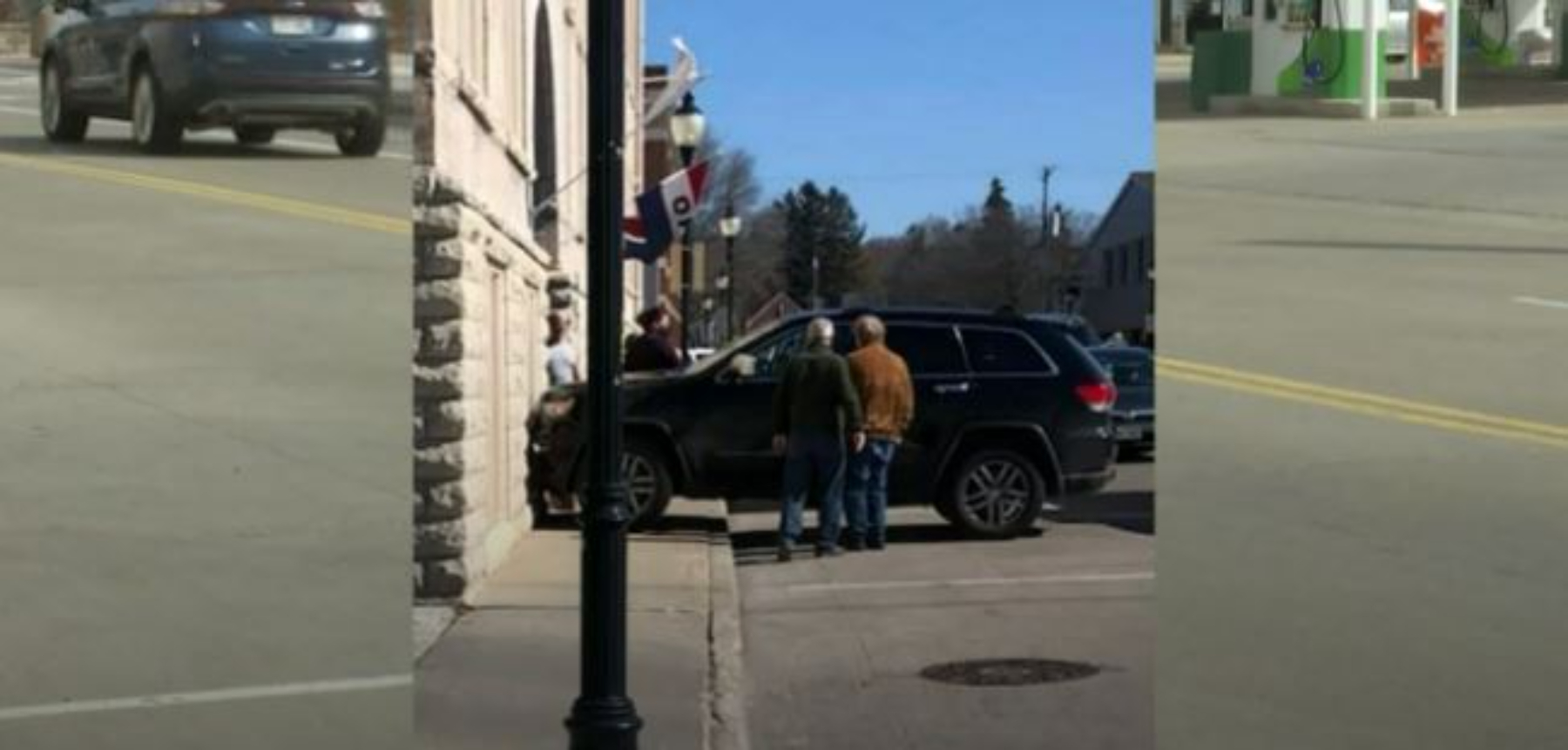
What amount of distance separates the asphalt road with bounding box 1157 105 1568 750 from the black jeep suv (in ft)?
2.23

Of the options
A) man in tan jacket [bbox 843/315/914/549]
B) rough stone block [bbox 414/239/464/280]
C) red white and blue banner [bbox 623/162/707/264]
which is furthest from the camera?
red white and blue banner [bbox 623/162/707/264]

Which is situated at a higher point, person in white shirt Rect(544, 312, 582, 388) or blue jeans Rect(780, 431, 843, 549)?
person in white shirt Rect(544, 312, 582, 388)

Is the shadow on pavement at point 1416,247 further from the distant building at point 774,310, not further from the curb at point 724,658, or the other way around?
the curb at point 724,658

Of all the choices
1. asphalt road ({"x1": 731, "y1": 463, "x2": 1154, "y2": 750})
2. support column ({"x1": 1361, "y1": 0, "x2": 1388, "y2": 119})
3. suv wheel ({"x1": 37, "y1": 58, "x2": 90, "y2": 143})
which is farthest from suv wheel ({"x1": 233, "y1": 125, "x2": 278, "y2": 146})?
support column ({"x1": 1361, "y1": 0, "x2": 1388, "y2": 119})

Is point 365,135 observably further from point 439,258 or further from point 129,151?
point 439,258

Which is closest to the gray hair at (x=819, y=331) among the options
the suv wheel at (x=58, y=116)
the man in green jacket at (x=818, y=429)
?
the man in green jacket at (x=818, y=429)

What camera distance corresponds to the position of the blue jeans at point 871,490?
5.16 meters

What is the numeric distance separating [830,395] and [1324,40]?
133cm

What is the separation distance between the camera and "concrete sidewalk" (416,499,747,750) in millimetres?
5094

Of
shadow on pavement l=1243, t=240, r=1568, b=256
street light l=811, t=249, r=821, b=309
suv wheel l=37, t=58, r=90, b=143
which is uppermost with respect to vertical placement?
suv wheel l=37, t=58, r=90, b=143

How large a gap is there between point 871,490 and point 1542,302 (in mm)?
1911

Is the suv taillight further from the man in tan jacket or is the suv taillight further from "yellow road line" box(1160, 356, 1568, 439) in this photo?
"yellow road line" box(1160, 356, 1568, 439)

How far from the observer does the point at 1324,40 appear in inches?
163

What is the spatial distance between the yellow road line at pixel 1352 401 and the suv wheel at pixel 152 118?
189cm
